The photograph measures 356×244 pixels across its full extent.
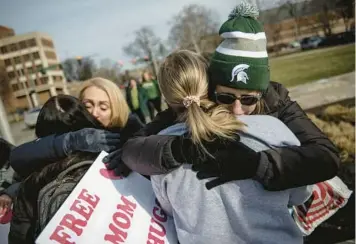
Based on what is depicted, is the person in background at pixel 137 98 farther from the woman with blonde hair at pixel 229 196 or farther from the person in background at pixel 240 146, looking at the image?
the woman with blonde hair at pixel 229 196

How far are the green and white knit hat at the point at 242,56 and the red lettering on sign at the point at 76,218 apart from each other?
2.24 feet

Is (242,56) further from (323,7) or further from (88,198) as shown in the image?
(323,7)

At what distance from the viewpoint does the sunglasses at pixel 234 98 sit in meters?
1.28

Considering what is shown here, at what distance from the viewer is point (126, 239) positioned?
1.23 m

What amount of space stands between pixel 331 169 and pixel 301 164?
133 millimetres

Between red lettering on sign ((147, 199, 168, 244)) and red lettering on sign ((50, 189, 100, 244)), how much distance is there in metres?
0.25

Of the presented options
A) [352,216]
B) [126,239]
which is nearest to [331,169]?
[126,239]

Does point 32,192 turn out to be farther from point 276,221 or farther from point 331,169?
point 331,169

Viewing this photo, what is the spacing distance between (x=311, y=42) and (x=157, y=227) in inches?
1524

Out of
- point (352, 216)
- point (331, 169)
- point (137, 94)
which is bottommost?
point (352, 216)

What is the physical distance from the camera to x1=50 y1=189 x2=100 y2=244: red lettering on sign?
1.14 metres

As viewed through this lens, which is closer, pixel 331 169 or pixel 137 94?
pixel 331 169

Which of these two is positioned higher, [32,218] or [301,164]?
[301,164]

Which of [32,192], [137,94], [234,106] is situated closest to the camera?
[234,106]
